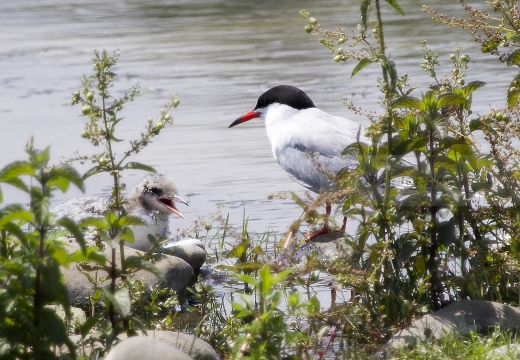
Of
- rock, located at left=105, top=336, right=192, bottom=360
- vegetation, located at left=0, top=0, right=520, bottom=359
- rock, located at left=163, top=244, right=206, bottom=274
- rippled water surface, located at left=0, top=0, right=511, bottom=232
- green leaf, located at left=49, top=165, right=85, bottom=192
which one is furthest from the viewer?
rippled water surface, located at left=0, top=0, right=511, bottom=232

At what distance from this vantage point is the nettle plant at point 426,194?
169 inches

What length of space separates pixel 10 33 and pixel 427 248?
13.2 meters

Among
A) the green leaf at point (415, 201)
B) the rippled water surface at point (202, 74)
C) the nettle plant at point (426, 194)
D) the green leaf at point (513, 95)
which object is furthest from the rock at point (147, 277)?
the green leaf at point (513, 95)

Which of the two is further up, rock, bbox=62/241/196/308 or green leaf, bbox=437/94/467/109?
green leaf, bbox=437/94/467/109

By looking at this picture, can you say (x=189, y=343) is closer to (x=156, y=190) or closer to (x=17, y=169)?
(x=17, y=169)

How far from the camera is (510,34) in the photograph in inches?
177

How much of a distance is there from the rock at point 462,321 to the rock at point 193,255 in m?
1.94

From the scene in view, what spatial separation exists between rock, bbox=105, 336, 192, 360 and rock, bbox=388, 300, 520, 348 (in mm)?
1016

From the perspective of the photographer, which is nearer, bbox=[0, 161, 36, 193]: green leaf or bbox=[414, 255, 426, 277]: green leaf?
bbox=[0, 161, 36, 193]: green leaf

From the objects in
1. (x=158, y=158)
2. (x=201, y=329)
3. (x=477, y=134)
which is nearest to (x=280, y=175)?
(x=158, y=158)

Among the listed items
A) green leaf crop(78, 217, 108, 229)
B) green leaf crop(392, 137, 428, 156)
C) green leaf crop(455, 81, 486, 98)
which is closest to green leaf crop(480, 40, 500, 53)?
green leaf crop(455, 81, 486, 98)

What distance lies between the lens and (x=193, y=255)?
237 inches

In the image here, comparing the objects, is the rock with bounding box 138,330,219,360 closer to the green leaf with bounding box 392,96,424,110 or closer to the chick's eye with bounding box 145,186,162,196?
the green leaf with bounding box 392,96,424,110

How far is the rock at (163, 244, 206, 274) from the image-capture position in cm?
598
